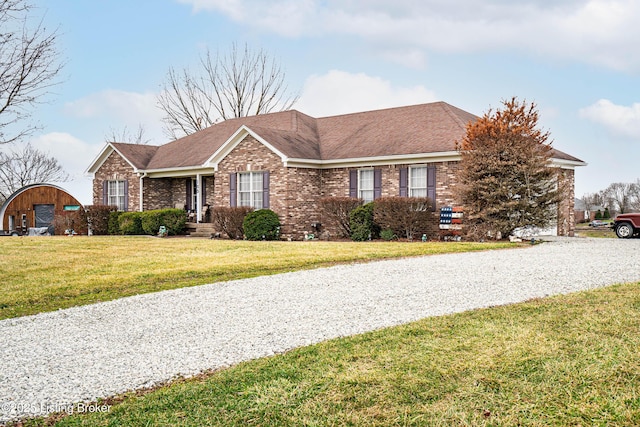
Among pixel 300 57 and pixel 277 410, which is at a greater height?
pixel 300 57

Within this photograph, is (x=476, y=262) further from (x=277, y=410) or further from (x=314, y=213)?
(x=314, y=213)

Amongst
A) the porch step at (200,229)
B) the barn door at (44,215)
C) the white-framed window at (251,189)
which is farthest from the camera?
the barn door at (44,215)

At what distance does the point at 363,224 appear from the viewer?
21.9 meters

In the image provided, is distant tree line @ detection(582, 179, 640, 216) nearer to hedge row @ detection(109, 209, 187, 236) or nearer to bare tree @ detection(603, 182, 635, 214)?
bare tree @ detection(603, 182, 635, 214)

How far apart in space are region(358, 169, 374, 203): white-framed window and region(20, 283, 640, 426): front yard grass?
1718 cm

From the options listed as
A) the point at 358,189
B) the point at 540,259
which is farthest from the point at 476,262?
the point at 358,189

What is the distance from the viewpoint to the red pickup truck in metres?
21.2

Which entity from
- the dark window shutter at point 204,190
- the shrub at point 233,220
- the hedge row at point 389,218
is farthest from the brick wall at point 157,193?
the hedge row at point 389,218

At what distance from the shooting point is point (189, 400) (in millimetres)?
5082

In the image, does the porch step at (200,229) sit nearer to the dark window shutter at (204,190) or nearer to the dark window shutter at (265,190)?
the dark window shutter at (204,190)

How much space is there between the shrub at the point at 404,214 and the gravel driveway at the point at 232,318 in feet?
25.8

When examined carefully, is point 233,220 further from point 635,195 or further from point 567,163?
point 635,195

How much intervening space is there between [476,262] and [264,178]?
1290cm

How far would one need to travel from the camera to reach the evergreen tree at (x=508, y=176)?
19.4 metres
